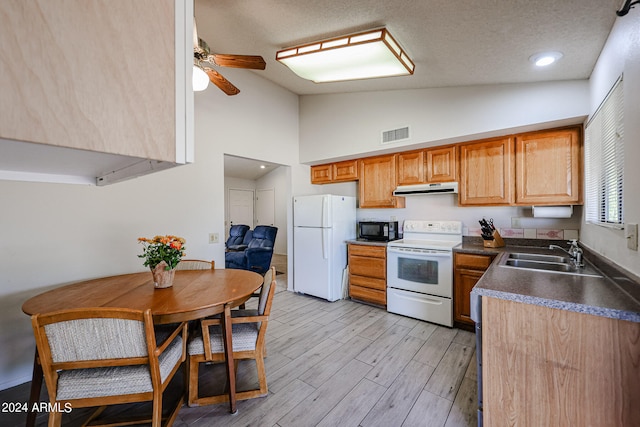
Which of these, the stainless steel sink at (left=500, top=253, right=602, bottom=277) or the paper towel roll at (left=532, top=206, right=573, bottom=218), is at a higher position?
the paper towel roll at (left=532, top=206, right=573, bottom=218)

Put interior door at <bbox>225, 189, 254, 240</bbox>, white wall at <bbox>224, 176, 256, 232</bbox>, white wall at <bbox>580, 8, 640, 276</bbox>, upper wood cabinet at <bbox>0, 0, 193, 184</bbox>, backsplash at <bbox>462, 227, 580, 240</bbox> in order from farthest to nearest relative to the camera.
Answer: interior door at <bbox>225, 189, 254, 240</bbox> < white wall at <bbox>224, 176, 256, 232</bbox> < backsplash at <bbox>462, 227, 580, 240</bbox> < white wall at <bbox>580, 8, 640, 276</bbox> < upper wood cabinet at <bbox>0, 0, 193, 184</bbox>

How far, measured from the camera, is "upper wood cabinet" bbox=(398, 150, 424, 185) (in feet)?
11.3

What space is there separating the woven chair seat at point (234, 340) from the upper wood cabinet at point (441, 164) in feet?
8.65

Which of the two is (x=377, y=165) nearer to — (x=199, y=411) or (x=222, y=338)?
(x=222, y=338)

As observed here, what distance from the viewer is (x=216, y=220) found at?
3191 mm

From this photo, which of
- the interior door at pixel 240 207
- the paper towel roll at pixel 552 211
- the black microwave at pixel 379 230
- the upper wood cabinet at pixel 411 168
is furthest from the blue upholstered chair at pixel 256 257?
the paper towel roll at pixel 552 211

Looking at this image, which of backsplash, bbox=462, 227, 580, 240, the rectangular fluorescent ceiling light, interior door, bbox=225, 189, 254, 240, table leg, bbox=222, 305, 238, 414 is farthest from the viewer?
interior door, bbox=225, 189, 254, 240

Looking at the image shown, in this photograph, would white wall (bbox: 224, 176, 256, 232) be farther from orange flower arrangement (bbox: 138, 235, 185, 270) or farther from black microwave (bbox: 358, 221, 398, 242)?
orange flower arrangement (bbox: 138, 235, 185, 270)


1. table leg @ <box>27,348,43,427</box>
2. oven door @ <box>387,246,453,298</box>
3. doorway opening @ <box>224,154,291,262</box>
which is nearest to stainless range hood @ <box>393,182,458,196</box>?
oven door @ <box>387,246,453,298</box>

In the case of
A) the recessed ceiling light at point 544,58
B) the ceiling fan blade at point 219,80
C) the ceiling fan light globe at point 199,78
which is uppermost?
the recessed ceiling light at point 544,58

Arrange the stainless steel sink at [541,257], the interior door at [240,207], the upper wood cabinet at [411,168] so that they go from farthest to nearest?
1. the interior door at [240,207]
2. the upper wood cabinet at [411,168]
3. the stainless steel sink at [541,257]

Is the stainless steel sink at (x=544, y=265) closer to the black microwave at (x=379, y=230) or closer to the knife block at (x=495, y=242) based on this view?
the knife block at (x=495, y=242)

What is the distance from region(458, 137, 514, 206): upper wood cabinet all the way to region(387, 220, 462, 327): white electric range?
475 mm

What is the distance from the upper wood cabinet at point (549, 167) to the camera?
257cm
